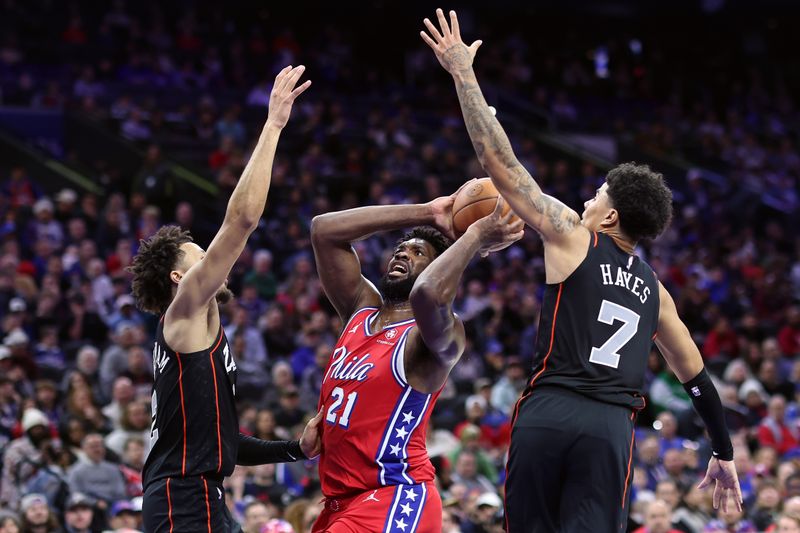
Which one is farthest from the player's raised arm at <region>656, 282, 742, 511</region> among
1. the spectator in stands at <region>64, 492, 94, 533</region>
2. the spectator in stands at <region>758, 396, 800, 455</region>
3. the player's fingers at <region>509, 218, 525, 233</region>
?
the spectator in stands at <region>758, 396, 800, 455</region>

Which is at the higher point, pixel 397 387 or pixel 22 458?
pixel 397 387

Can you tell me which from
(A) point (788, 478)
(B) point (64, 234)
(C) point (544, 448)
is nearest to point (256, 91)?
(B) point (64, 234)

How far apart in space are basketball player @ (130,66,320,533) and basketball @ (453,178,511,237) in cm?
97

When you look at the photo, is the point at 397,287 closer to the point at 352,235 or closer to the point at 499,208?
the point at 352,235

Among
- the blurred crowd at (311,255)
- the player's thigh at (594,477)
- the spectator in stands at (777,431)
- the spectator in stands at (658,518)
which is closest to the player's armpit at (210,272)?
the player's thigh at (594,477)

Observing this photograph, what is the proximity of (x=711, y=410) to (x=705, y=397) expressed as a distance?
0.26 ft

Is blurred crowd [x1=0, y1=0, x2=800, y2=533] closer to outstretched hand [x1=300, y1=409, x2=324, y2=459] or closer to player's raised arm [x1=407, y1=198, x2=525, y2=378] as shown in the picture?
outstretched hand [x1=300, y1=409, x2=324, y2=459]

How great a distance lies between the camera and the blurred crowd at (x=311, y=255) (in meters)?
10.8

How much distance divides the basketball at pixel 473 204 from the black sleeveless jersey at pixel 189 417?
52.9 inches

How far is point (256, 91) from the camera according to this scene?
22.2m

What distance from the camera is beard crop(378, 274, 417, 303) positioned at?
563 cm

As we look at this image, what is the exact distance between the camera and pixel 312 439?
220 inches

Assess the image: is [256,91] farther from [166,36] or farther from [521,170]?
[521,170]

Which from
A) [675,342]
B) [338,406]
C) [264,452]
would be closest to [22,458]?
[264,452]
